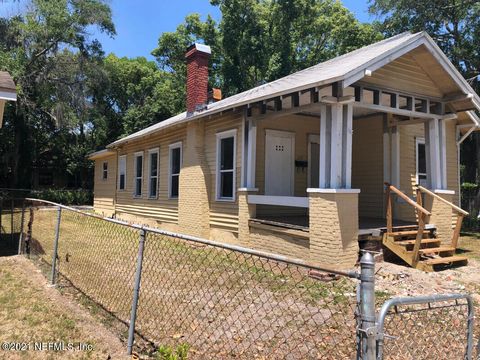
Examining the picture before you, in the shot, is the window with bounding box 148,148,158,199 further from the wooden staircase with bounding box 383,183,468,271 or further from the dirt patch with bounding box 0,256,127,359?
the dirt patch with bounding box 0,256,127,359

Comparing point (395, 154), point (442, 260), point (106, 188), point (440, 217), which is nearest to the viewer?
point (442, 260)

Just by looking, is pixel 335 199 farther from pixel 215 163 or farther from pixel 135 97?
pixel 135 97

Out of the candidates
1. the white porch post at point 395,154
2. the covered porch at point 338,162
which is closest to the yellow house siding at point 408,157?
the covered porch at point 338,162

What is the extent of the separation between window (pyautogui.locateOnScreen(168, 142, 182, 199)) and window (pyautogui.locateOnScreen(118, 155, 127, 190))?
532cm

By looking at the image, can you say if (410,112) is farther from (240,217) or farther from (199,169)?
(199,169)

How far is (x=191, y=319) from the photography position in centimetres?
486

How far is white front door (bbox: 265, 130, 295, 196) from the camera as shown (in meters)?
11.1

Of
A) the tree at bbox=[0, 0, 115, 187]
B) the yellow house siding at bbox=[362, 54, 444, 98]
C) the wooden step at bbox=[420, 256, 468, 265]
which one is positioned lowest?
the wooden step at bbox=[420, 256, 468, 265]

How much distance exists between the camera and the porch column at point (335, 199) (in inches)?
297

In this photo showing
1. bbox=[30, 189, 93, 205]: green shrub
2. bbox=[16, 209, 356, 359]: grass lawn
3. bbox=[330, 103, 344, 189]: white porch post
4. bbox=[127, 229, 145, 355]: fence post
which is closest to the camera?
bbox=[127, 229, 145, 355]: fence post

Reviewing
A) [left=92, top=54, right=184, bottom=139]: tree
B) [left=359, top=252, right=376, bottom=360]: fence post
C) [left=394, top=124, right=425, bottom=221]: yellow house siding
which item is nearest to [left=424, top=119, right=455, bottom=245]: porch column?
[left=394, top=124, right=425, bottom=221]: yellow house siding

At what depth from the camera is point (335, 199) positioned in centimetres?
754

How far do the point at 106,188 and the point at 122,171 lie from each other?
2761 millimetres

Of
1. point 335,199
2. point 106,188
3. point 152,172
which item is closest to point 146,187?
point 152,172
